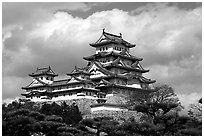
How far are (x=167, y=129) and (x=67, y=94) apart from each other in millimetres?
26357

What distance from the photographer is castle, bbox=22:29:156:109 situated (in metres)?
42.8

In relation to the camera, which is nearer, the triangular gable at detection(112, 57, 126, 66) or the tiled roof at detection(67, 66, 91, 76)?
the tiled roof at detection(67, 66, 91, 76)

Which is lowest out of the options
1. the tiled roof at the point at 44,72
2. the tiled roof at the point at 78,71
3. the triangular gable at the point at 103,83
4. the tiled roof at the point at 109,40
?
the triangular gable at the point at 103,83

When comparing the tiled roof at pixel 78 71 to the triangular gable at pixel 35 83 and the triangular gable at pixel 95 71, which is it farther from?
the triangular gable at pixel 35 83

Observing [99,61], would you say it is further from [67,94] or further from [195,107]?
[195,107]

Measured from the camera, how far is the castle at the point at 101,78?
42781mm

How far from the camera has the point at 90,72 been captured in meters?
45.7

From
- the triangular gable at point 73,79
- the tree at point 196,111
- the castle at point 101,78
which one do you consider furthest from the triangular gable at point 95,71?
the tree at point 196,111

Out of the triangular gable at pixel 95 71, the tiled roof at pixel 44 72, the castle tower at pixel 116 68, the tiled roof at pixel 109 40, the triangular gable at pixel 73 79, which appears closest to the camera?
the triangular gable at pixel 73 79

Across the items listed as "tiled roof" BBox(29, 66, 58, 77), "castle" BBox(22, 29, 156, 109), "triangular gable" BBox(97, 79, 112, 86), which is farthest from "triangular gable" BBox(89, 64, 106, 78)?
"tiled roof" BBox(29, 66, 58, 77)

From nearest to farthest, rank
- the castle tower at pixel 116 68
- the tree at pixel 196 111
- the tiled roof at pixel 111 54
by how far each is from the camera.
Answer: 1. the tree at pixel 196 111
2. the castle tower at pixel 116 68
3. the tiled roof at pixel 111 54

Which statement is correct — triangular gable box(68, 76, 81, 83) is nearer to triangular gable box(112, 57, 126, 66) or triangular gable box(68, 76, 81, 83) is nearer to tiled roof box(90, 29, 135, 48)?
triangular gable box(112, 57, 126, 66)

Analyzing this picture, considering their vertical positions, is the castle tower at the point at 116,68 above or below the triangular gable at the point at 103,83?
above

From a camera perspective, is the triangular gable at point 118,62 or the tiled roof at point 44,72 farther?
the tiled roof at point 44,72
